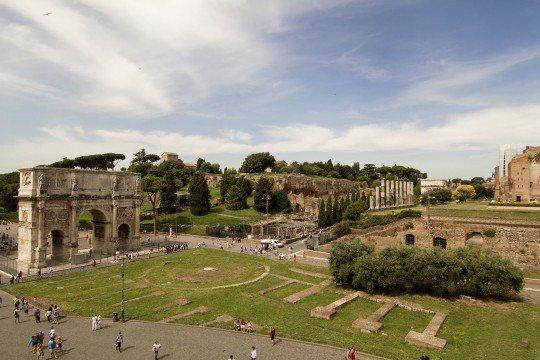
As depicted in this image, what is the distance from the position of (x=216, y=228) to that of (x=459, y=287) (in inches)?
1379

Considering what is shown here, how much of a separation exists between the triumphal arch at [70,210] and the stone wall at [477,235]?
28212 mm

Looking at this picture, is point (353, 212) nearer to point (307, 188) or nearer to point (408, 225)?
point (408, 225)

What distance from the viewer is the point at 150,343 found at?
18641mm

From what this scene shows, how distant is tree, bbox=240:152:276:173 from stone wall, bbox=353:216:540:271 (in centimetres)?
5125

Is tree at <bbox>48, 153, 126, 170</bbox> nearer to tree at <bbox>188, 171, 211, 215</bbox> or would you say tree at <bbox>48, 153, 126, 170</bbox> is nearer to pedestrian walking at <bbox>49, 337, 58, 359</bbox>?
tree at <bbox>188, 171, 211, 215</bbox>

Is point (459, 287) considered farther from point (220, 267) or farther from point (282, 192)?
point (282, 192)

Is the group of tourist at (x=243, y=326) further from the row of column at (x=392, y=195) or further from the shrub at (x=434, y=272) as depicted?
the row of column at (x=392, y=195)

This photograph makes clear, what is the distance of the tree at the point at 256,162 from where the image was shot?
311 feet

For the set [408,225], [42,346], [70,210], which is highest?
[70,210]

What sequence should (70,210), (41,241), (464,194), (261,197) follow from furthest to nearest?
1. (464,194)
2. (261,197)
3. (70,210)
4. (41,241)

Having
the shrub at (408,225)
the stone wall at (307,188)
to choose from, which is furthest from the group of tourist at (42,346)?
the stone wall at (307,188)

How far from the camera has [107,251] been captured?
134 ft

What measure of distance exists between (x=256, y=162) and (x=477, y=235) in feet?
201

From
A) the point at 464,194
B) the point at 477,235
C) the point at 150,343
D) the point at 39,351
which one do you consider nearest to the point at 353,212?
the point at 477,235
